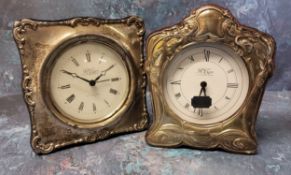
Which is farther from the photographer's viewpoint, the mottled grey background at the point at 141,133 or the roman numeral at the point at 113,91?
the roman numeral at the point at 113,91

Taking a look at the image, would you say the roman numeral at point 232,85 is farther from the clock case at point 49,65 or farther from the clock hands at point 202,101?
the clock case at point 49,65

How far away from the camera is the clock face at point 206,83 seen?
3.22ft

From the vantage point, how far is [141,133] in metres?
1.13

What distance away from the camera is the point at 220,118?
A: 1.01m

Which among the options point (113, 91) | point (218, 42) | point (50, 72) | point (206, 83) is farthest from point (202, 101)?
point (50, 72)

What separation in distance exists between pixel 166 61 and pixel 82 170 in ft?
1.14

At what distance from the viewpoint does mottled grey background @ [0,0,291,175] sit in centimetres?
94

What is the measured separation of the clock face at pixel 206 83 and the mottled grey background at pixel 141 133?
0.36 ft

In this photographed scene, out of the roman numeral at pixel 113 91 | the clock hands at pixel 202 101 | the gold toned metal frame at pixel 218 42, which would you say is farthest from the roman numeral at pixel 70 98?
the clock hands at pixel 202 101

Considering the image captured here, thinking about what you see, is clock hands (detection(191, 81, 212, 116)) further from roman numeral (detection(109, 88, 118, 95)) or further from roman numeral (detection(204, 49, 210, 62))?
roman numeral (detection(109, 88, 118, 95))

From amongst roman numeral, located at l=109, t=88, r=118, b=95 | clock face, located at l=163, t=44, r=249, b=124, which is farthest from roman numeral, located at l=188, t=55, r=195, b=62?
roman numeral, located at l=109, t=88, r=118, b=95

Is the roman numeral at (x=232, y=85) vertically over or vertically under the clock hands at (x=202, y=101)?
over

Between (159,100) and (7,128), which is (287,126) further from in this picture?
(7,128)

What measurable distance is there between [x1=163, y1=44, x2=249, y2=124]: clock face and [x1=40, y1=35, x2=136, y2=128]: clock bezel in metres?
0.13
